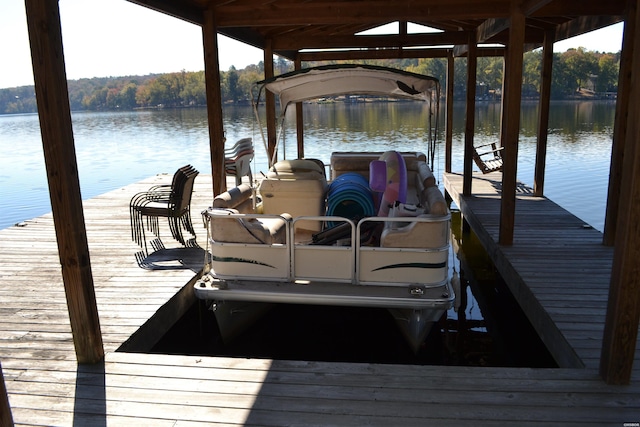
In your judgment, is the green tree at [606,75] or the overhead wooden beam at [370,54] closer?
the overhead wooden beam at [370,54]

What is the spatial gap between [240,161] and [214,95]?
79.7 inches

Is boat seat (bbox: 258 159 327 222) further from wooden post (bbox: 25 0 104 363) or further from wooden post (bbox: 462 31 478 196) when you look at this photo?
wooden post (bbox: 462 31 478 196)

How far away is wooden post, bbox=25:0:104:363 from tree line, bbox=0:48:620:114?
45142 millimetres

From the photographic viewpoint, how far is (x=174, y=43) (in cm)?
5900

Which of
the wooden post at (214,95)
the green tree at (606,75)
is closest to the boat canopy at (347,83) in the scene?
the wooden post at (214,95)

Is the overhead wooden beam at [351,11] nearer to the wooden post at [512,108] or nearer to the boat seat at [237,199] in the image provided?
the wooden post at [512,108]

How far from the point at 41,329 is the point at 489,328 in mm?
4004

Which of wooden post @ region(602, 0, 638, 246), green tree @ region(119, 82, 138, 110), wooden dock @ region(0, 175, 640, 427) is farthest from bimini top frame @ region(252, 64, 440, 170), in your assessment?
green tree @ region(119, 82, 138, 110)

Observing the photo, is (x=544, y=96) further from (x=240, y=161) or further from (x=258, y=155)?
(x=258, y=155)

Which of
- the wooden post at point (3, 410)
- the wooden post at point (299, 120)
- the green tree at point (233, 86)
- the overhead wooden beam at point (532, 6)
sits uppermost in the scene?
the green tree at point (233, 86)

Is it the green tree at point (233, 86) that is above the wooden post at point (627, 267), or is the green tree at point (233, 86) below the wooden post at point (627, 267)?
above

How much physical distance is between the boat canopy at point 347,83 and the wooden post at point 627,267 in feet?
9.34

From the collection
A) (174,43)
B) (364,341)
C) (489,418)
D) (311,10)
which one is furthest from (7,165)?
(174,43)

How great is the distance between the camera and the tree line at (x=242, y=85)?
50531mm
